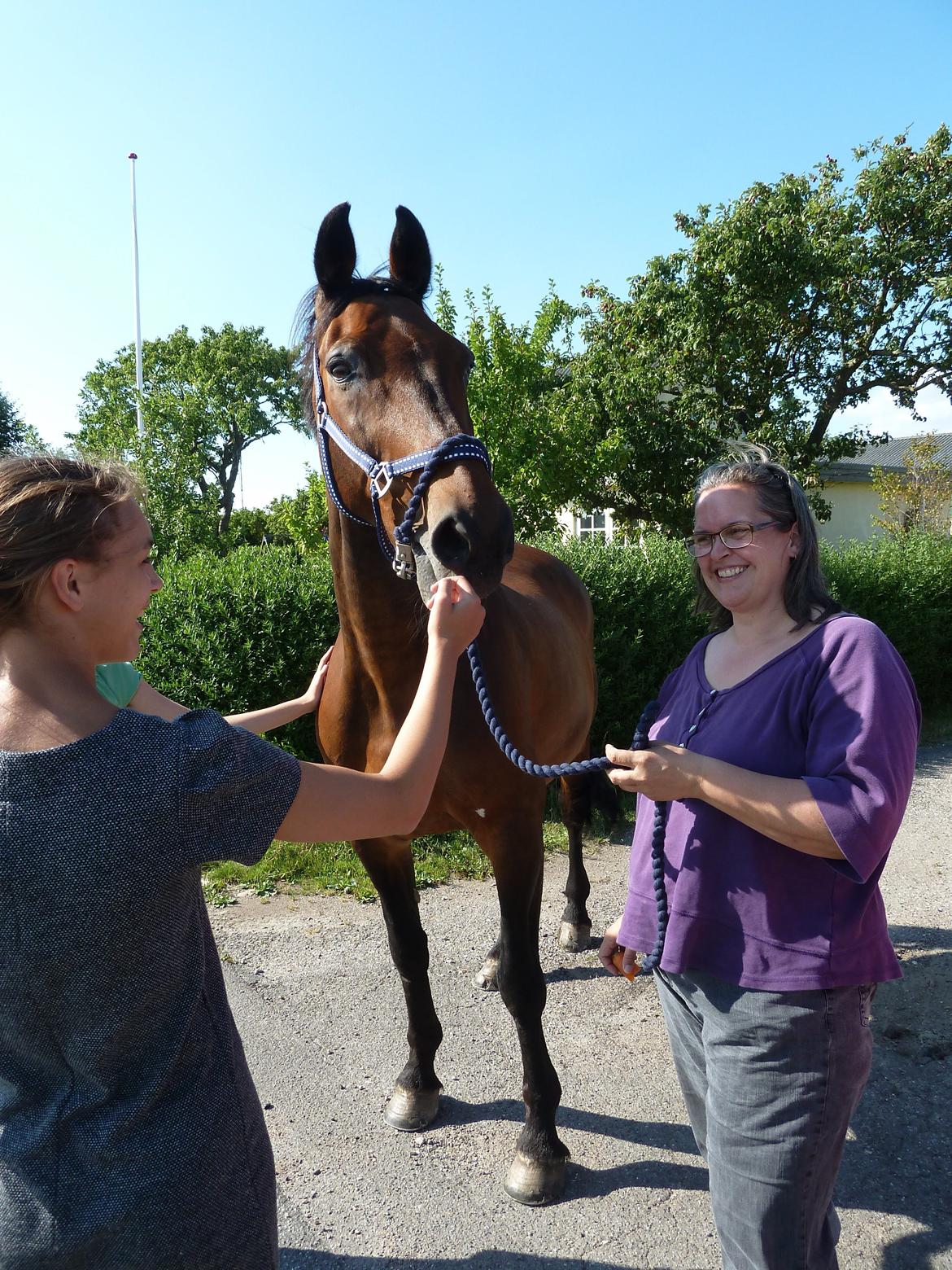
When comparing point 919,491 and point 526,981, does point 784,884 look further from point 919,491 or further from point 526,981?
point 919,491

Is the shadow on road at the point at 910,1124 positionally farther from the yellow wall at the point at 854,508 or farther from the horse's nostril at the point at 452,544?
the yellow wall at the point at 854,508

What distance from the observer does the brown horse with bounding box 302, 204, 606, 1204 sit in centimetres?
210

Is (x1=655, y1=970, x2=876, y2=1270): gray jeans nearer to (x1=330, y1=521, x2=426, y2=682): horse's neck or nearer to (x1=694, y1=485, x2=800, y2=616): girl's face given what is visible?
(x1=694, y1=485, x2=800, y2=616): girl's face

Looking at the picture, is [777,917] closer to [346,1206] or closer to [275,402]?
[346,1206]

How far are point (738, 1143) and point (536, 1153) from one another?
1263 mm

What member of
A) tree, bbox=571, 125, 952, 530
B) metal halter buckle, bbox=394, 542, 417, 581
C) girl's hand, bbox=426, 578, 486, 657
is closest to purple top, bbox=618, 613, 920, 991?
girl's hand, bbox=426, 578, 486, 657

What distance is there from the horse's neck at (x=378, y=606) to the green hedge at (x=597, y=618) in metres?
3.32

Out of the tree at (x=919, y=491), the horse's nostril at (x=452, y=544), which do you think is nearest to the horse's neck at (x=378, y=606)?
the horse's nostril at (x=452, y=544)

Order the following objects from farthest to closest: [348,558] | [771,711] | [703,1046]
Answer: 1. [348,558]
2. [703,1046]
3. [771,711]

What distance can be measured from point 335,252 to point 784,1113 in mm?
2526

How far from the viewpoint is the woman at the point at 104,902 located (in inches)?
42.9

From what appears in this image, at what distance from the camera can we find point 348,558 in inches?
98.8

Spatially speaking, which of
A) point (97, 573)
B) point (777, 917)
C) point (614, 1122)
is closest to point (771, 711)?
point (777, 917)

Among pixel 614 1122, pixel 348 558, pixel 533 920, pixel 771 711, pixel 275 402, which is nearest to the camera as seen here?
pixel 771 711
